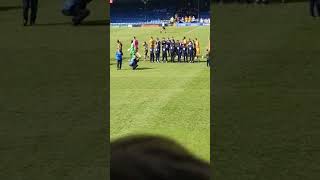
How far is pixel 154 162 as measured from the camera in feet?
13.1
